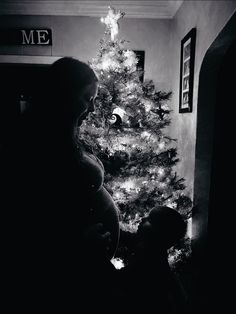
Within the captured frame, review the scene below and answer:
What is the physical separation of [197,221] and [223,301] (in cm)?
75

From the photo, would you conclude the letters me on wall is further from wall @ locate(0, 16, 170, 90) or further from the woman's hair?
the woman's hair

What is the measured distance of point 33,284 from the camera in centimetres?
105

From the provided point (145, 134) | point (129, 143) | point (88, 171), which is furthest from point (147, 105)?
point (88, 171)

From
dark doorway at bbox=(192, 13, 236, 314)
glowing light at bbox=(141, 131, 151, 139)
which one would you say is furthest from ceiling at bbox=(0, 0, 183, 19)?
glowing light at bbox=(141, 131, 151, 139)

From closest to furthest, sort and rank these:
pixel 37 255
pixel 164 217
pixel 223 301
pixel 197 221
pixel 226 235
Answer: pixel 37 255, pixel 164 217, pixel 223 301, pixel 226 235, pixel 197 221

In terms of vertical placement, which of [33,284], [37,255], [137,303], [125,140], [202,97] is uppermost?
[202,97]

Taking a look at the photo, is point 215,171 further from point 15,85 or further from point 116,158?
point 15,85

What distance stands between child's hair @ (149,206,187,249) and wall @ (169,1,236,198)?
69.4 inches

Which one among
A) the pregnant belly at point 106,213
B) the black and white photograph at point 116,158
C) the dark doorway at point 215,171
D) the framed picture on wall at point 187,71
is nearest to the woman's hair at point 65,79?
the black and white photograph at point 116,158

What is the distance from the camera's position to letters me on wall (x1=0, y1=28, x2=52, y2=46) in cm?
395

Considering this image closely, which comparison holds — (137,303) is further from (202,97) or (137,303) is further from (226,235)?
(202,97)

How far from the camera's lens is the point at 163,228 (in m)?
1.23

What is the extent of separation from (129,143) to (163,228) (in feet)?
4.82

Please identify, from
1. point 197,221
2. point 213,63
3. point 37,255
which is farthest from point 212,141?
point 37,255
